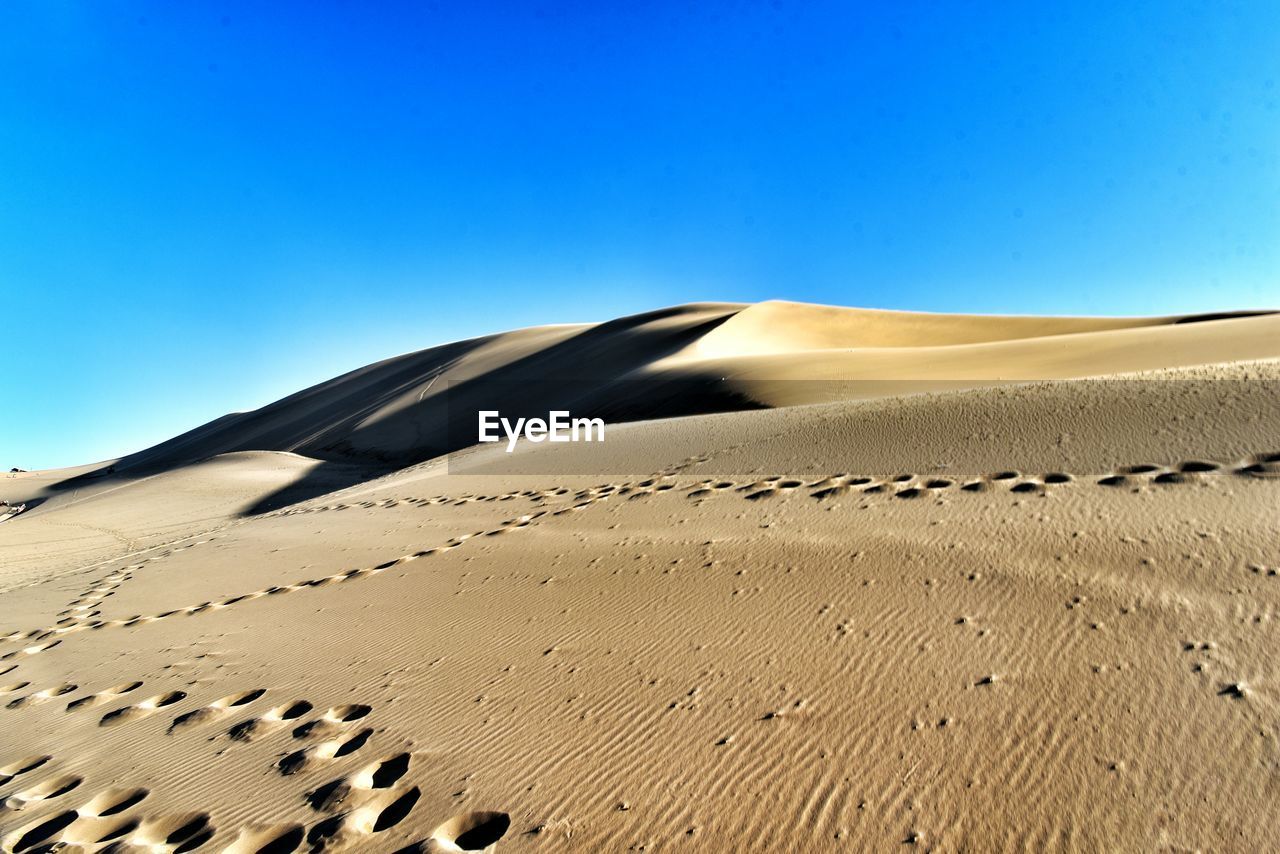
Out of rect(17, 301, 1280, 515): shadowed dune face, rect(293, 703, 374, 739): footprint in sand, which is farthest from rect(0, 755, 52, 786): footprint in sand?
rect(17, 301, 1280, 515): shadowed dune face

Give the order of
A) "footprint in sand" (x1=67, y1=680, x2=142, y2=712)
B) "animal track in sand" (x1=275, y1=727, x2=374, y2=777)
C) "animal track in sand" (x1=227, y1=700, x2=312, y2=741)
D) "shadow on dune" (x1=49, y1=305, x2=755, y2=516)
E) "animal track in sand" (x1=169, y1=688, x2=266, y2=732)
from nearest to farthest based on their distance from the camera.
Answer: "animal track in sand" (x1=275, y1=727, x2=374, y2=777) → "animal track in sand" (x1=227, y1=700, x2=312, y2=741) → "animal track in sand" (x1=169, y1=688, x2=266, y2=732) → "footprint in sand" (x1=67, y1=680, x2=142, y2=712) → "shadow on dune" (x1=49, y1=305, x2=755, y2=516)

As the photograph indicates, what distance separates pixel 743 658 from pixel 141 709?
323cm

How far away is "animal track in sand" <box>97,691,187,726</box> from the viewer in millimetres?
3609

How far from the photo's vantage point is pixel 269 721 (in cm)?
335

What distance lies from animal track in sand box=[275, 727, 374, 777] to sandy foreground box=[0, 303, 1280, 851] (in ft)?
0.07

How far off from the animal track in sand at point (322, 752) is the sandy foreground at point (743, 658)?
2cm

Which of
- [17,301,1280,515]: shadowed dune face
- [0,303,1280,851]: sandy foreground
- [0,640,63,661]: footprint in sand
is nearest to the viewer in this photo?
[0,303,1280,851]: sandy foreground

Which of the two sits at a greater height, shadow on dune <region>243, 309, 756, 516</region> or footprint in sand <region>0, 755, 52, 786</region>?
shadow on dune <region>243, 309, 756, 516</region>

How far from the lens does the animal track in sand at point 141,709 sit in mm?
3609

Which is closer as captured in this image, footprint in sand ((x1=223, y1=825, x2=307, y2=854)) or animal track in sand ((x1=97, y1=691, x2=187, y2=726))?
footprint in sand ((x1=223, y1=825, x2=307, y2=854))

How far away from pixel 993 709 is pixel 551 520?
4672mm

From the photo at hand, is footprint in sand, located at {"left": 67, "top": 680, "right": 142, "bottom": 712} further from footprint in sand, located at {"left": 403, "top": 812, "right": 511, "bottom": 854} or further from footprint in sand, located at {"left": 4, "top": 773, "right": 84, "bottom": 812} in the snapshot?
footprint in sand, located at {"left": 403, "top": 812, "right": 511, "bottom": 854}

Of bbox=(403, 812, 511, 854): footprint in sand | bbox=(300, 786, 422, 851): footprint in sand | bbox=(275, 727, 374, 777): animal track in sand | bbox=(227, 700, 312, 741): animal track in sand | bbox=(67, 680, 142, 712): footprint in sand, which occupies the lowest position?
bbox=(403, 812, 511, 854): footprint in sand

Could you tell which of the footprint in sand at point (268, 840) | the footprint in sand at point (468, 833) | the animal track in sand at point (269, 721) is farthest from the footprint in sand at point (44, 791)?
the footprint in sand at point (468, 833)
